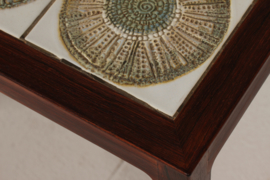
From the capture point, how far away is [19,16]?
74cm

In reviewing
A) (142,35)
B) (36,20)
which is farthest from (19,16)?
(142,35)

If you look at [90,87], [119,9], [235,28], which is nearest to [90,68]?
[90,87]

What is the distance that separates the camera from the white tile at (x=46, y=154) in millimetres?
1031

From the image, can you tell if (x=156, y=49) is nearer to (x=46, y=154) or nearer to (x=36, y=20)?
(x=36, y=20)

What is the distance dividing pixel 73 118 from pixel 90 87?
7cm

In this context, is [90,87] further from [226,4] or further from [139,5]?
[226,4]

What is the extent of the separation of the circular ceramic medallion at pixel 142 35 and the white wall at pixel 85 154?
0.43m

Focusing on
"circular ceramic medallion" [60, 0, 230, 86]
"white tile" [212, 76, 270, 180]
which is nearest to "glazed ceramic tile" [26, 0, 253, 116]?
"circular ceramic medallion" [60, 0, 230, 86]

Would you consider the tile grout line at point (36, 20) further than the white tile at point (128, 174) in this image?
No

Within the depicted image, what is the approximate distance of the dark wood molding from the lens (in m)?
0.60

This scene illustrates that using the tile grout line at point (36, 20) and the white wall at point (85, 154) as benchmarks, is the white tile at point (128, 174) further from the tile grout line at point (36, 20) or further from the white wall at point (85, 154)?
the tile grout line at point (36, 20)

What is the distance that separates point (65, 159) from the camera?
105cm

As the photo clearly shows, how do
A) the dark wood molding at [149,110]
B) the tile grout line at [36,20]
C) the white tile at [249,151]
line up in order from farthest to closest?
the white tile at [249,151] → the tile grout line at [36,20] → the dark wood molding at [149,110]

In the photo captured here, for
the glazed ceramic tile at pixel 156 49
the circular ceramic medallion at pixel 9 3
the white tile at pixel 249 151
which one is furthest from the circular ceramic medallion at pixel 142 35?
the white tile at pixel 249 151
